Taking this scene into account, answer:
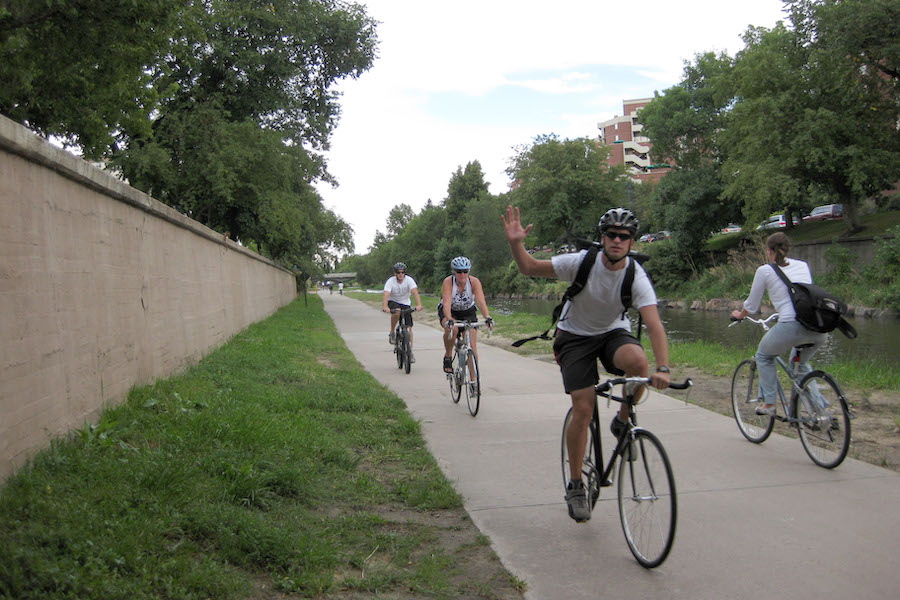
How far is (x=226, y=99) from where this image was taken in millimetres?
23781

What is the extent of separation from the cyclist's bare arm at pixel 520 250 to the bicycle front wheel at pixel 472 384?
3593 mm

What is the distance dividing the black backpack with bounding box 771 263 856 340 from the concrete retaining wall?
17.1ft

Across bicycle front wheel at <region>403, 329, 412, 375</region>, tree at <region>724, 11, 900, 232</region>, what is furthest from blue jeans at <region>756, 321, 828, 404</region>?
tree at <region>724, 11, 900, 232</region>

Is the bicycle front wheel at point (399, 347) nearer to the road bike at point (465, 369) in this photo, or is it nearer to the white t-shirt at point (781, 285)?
the road bike at point (465, 369)

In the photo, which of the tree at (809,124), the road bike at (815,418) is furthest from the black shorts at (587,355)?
the tree at (809,124)

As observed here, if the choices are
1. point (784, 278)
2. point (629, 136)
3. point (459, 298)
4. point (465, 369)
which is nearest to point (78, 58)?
point (459, 298)

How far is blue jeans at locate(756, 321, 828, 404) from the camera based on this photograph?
5.57 m

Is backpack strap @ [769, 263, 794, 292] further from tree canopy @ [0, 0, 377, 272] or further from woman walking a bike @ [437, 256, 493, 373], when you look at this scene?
tree canopy @ [0, 0, 377, 272]

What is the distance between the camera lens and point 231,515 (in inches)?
146

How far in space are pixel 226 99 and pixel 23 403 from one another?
21.8 meters

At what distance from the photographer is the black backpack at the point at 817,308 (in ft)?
17.6

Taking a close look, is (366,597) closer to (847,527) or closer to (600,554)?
(600,554)

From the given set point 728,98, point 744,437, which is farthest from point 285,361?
point 728,98

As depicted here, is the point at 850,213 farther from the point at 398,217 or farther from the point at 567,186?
the point at 398,217
